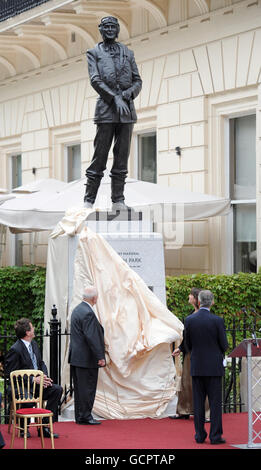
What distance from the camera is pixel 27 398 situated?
1022 centimetres

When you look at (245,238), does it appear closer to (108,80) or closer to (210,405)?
(108,80)

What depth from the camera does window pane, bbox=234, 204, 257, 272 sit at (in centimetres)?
1812

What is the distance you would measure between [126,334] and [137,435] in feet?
5.24

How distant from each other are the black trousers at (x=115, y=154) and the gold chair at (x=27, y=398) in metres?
3.13

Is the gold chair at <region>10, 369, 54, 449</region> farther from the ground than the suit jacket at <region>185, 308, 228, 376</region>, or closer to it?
closer to it

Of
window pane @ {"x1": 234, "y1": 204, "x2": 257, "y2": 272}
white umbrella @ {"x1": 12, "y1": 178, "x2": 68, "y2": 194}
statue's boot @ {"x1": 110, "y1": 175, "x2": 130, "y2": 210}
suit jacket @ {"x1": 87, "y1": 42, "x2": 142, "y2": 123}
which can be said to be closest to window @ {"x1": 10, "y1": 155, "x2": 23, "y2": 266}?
white umbrella @ {"x1": 12, "y1": 178, "x2": 68, "y2": 194}

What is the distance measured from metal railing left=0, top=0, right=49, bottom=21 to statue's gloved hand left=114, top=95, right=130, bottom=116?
10.3m

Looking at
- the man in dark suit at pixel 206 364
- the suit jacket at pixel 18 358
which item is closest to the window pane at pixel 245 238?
the man in dark suit at pixel 206 364

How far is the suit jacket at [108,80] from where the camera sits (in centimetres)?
1224

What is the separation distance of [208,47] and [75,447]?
10.7m

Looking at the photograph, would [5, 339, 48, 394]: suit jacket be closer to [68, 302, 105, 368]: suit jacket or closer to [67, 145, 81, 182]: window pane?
[68, 302, 105, 368]: suit jacket

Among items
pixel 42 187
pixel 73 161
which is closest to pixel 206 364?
pixel 42 187

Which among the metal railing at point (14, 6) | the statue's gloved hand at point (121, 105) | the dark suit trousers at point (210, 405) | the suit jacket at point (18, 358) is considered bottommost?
the dark suit trousers at point (210, 405)

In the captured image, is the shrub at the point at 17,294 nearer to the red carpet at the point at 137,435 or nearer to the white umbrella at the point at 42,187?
the white umbrella at the point at 42,187
